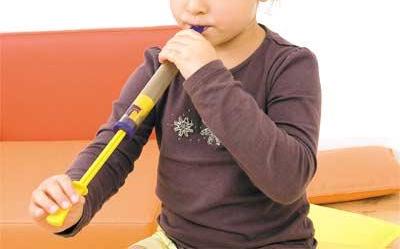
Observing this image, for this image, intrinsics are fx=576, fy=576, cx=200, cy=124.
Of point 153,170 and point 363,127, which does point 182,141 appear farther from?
point 363,127

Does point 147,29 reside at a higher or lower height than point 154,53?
lower

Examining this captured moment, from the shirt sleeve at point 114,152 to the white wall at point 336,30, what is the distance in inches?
35.5

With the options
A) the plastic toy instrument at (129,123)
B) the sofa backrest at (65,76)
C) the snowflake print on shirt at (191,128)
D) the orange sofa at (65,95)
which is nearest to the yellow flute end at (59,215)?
the plastic toy instrument at (129,123)

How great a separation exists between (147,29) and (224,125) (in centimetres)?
99

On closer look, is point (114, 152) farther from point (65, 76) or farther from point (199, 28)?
point (65, 76)

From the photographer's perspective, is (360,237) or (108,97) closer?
(360,237)

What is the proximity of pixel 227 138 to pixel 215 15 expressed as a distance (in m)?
0.16

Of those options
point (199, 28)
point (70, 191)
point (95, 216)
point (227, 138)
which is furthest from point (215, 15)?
point (95, 216)

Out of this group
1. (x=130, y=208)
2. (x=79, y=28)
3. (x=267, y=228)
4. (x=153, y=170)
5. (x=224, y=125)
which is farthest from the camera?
(x=79, y=28)

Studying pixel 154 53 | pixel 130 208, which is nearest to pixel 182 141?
pixel 154 53

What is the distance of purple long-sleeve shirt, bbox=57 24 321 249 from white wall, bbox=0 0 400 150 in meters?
0.93

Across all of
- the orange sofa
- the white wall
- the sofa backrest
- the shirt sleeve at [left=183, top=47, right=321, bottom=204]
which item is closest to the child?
the shirt sleeve at [left=183, top=47, right=321, bottom=204]

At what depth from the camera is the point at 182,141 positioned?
817mm

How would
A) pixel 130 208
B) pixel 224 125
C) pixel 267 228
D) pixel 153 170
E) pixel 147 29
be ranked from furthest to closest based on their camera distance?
1. pixel 147 29
2. pixel 153 170
3. pixel 130 208
4. pixel 267 228
5. pixel 224 125
